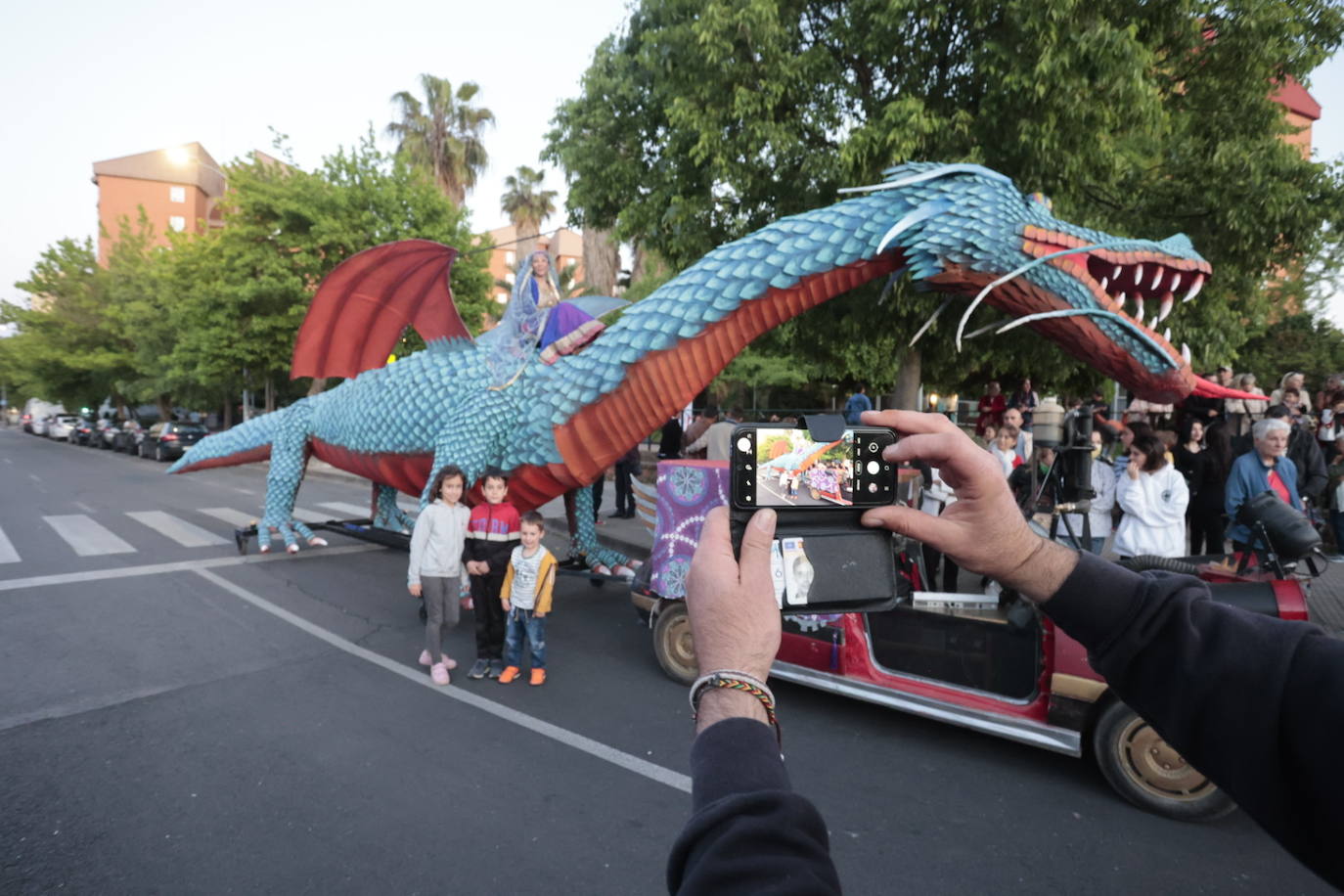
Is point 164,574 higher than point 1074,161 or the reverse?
the reverse

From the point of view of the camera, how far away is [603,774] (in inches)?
127

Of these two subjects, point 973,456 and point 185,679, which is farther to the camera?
point 185,679

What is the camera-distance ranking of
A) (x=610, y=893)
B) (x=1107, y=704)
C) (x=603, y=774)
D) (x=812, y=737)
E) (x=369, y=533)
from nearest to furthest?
1. (x=610, y=893)
2. (x=1107, y=704)
3. (x=603, y=774)
4. (x=812, y=737)
5. (x=369, y=533)

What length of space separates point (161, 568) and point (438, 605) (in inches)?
171

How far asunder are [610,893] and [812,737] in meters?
1.48

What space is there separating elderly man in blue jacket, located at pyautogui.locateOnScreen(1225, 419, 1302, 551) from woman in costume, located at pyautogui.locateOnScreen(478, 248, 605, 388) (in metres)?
4.78

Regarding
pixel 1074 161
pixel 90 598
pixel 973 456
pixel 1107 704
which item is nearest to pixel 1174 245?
pixel 1107 704

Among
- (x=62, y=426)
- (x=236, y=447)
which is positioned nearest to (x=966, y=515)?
(x=236, y=447)

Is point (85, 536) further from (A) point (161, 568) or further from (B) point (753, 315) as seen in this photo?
(B) point (753, 315)

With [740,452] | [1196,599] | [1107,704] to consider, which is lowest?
[1107,704]

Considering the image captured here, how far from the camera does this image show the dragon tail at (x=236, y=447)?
24.8 feet

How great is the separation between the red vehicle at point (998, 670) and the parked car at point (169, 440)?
70.5ft

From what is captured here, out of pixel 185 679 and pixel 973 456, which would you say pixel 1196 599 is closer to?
pixel 973 456

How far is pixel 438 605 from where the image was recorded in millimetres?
4500
